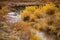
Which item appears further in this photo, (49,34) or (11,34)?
(49,34)

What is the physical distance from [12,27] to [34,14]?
2.06 m

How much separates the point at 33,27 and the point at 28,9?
1.55 meters

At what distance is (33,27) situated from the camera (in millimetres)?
7336

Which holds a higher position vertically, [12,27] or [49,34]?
[12,27]

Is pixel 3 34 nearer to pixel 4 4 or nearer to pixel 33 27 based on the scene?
pixel 33 27

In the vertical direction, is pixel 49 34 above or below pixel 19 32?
below

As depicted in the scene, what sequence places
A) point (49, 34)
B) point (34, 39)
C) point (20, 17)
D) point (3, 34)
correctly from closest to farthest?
point (3, 34) < point (34, 39) < point (49, 34) < point (20, 17)

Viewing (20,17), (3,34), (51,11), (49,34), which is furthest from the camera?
(51,11)

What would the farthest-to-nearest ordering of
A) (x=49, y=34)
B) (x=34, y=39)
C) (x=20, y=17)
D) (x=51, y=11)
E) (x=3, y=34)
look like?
(x=51, y=11) → (x=20, y=17) → (x=49, y=34) → (x=34, y=39) → (x=3, y=34)

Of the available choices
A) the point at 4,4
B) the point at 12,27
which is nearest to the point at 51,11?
the point at 4,4

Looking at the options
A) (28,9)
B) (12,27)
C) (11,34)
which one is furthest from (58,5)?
(11,34)

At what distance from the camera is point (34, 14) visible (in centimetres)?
834

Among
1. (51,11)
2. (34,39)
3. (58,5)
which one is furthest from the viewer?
(58,5)

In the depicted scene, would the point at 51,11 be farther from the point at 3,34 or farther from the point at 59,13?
the point at 3,34
